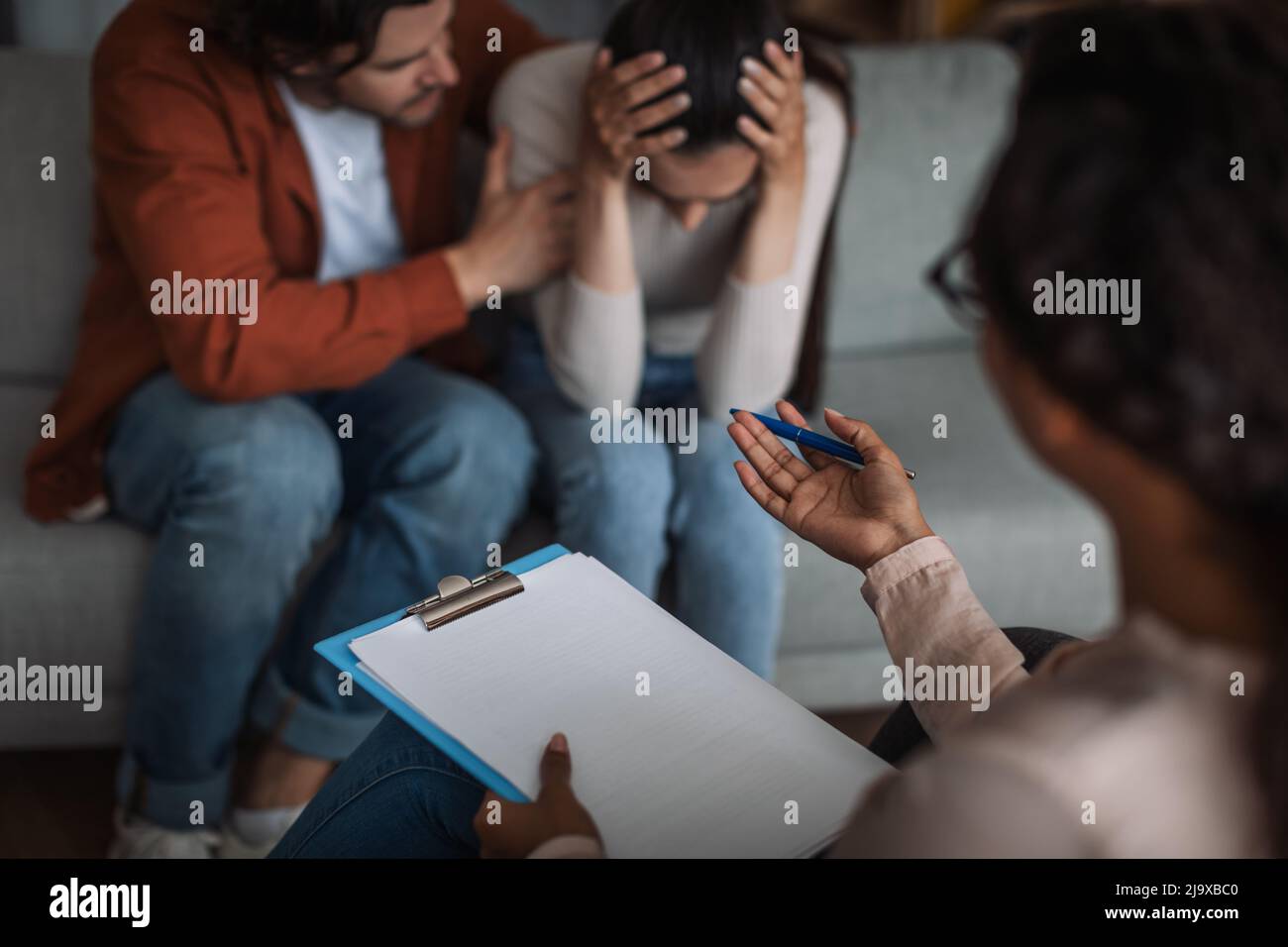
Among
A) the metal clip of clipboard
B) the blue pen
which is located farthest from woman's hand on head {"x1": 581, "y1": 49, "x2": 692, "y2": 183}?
the metal clip of clipboard

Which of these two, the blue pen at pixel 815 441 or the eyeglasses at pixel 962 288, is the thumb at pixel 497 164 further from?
the eyeglasses at pixel 962 288

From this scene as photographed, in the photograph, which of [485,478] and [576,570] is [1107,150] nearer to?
[576,570]

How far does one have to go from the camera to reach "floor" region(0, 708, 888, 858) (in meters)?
1.43

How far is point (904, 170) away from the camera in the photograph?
1.77 metres

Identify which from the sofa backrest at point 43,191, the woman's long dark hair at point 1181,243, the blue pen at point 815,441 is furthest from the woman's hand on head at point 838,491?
the sofa backrest at point 43,191

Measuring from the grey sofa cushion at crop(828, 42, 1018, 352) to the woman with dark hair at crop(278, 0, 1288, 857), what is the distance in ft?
4.12

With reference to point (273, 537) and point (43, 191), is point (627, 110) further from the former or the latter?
point (43, 191)

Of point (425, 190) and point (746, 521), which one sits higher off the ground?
point (425, 190)

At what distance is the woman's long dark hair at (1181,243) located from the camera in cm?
44

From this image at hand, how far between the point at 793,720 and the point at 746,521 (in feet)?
1.99

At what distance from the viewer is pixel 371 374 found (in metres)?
1.40
